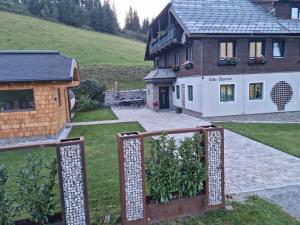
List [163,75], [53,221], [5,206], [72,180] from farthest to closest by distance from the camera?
[163,75]
[53,221]
[72,180]
[5,206]

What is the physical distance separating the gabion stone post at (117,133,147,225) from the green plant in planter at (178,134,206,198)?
862 millimetres

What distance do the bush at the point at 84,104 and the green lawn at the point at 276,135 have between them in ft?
52.1

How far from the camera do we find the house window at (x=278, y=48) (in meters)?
19.7

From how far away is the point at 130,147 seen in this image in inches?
192

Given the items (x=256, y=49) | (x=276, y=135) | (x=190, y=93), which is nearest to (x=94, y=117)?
(x=190, y=93)

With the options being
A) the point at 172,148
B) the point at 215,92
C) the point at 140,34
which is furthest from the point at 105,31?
the point at 172,148

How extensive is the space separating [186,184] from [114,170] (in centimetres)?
366

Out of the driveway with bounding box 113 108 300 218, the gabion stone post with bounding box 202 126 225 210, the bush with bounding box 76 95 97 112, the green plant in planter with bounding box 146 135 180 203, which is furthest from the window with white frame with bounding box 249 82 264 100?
the bush with bounding box 76 95 97 112

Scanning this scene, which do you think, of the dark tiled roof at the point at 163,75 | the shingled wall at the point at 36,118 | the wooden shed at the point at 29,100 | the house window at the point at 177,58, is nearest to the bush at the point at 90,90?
the dark tiled roof at the point at 163,75

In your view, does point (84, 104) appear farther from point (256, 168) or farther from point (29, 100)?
point (256, 168)

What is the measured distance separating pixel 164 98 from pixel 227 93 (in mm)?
8412

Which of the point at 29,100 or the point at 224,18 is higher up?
the point at 224,18

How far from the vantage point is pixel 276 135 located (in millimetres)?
13594

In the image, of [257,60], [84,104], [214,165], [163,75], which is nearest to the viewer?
[214,165]
